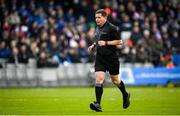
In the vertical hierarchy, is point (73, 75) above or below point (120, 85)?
below

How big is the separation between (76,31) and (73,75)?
3.09m

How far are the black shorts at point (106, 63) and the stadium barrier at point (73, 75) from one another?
1483 centimetres

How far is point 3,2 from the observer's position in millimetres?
34062

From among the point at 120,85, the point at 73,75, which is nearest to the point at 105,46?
the point at 120,85

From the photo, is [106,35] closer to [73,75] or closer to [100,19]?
[100,19]

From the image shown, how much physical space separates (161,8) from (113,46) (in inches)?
909

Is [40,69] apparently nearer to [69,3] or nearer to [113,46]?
[69,3]

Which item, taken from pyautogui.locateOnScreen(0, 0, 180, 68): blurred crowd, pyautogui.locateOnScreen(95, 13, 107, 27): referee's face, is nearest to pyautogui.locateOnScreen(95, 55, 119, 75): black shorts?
pyautogui.locateOnScreen(95, 13, 107, 27): referee's face

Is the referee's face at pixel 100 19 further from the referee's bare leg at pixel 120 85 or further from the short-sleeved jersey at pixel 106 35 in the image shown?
the referee's bare leg at pixel 120 85

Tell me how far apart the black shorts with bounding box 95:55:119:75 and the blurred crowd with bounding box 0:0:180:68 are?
14.7 meters

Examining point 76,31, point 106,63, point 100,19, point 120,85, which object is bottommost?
point 120,85

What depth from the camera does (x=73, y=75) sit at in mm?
31906

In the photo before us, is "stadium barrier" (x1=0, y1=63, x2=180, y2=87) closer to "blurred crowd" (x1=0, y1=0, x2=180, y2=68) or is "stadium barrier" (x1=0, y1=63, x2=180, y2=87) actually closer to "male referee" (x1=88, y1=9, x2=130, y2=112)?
"blurred crowd" (x1=0, y1=0, x2=180, y2=68)

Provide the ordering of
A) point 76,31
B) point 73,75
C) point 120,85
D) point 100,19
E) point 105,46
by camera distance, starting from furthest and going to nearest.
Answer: point 76,31
point 73,75
point 120,85
point 105,46
point 100,19
